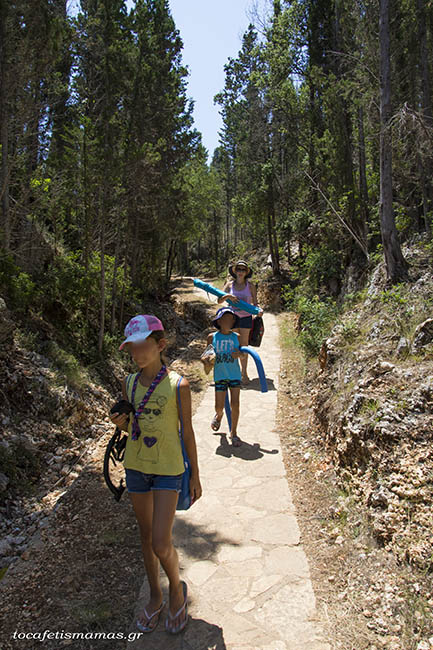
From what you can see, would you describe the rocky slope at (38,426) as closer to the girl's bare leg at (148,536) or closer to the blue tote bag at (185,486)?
the girl's bare leg at (148,536)

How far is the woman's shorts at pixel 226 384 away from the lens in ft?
16.8

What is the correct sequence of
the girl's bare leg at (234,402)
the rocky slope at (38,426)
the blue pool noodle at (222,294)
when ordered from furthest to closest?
the blue pool noodle at (222,294) < the girl's bare leg at (234,402) < the rocky slope at (38,426)

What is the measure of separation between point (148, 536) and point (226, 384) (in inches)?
104

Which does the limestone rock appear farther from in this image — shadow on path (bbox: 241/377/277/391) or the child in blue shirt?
shadow on path (bbox: 241/377/277/391)

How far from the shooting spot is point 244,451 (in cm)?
533

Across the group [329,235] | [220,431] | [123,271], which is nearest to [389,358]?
[220,431]

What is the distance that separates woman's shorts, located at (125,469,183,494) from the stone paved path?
0.94 m

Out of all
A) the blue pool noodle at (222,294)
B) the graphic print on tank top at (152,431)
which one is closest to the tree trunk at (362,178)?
the blue pool noodle at (222,294)

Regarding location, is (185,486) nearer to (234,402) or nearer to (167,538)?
(167,538)

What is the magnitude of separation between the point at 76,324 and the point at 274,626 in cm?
895

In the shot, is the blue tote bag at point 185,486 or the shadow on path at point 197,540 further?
the shadow on path at point 197,540

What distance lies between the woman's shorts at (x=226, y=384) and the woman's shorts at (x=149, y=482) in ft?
8.41

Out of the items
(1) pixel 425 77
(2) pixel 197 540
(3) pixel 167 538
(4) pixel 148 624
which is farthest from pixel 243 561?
(1) pixel 425 77

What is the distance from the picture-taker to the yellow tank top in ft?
8.40
